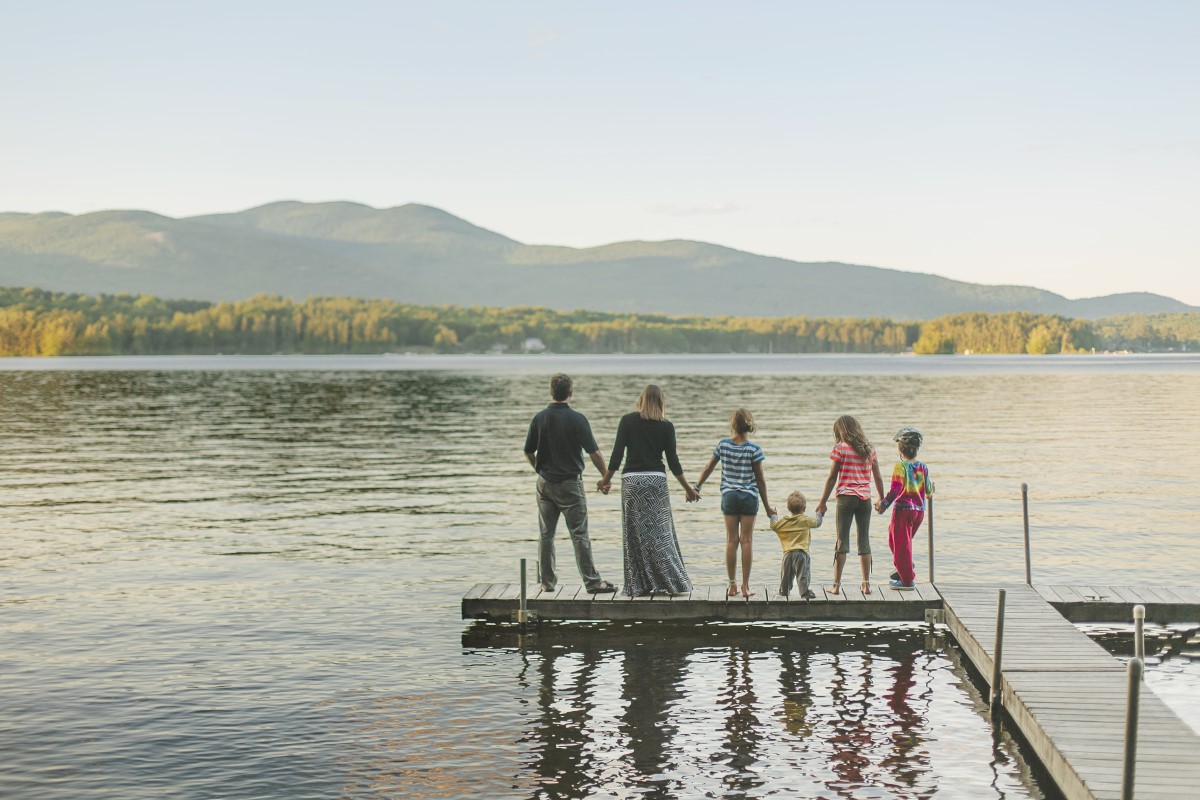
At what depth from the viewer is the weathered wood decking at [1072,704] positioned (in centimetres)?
977

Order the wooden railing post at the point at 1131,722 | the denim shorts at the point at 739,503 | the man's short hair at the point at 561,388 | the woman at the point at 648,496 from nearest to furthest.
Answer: the wooden railing post at the point at 1131,722 < the woman at the point at 648,496 < the man's short hair at the point at 561,388 < the denim shorts at the point at 739,503

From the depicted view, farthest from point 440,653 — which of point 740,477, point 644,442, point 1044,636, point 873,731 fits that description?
point 1044,636

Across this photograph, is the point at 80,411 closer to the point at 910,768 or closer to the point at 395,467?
the point at 395,467

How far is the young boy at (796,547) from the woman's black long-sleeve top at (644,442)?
182 centimetres

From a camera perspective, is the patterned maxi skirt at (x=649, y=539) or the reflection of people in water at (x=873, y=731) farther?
the patterned maxi skirt at (x=649, y=539)

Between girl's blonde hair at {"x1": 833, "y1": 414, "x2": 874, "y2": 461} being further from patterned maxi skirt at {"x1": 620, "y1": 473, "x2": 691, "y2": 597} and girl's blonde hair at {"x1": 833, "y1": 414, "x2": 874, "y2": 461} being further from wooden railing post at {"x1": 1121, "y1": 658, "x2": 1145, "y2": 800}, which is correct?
wooden railing post at {"x1": 1121, "y1": 658, "x2": 1145, "y2": 800}

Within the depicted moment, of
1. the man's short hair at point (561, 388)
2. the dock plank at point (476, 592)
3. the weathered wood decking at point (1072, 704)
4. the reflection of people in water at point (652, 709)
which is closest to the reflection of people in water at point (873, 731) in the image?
the weathered wood decking at point (1072, 704)

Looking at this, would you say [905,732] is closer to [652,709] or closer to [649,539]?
[652,709]

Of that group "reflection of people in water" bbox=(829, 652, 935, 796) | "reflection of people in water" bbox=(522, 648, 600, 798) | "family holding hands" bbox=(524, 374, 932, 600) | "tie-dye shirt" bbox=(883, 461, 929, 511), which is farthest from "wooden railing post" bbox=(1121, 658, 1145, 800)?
"tie-dye shirt" bbox=(883, 461, 929, 511)

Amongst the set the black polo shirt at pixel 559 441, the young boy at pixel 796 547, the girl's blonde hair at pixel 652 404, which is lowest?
the young boy at pixel 796 547

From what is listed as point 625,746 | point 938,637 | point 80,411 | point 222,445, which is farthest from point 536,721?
point 80,411

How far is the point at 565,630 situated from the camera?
1662cm

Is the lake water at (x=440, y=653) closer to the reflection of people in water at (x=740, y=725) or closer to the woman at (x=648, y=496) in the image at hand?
the reflection of people in water at (x=740, y=725)

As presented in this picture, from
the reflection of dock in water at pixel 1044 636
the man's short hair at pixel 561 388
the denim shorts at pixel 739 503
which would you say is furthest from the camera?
the denim shorts at pixel 739 503
